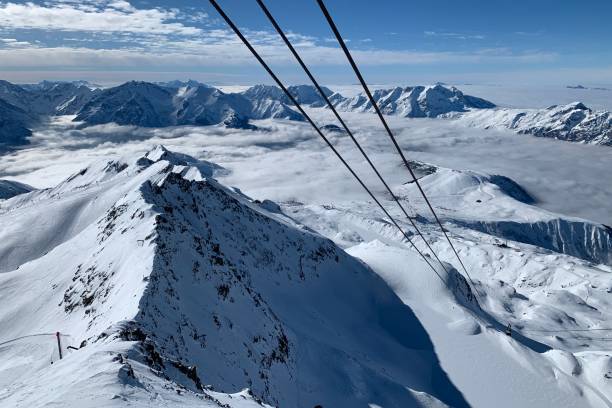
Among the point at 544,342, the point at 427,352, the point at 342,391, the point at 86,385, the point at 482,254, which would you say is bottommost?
the point at 482,254

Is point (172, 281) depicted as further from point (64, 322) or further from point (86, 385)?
point (86, 385)

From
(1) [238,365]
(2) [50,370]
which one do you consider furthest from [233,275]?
(2) [50,370]

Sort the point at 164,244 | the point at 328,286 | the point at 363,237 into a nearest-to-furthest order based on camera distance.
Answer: the point at 164,244 → the point at 328,286 → the point at 363,237

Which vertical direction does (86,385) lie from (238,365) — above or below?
above

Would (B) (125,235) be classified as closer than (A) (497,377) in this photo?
Yes

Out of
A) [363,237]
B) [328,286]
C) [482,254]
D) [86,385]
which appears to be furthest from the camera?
[363,237]

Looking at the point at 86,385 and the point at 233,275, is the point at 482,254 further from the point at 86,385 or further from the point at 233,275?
the point at 86,385
